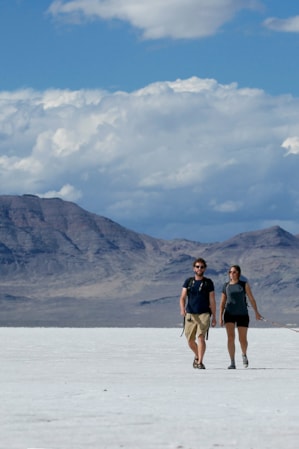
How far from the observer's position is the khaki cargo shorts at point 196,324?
1530 cm

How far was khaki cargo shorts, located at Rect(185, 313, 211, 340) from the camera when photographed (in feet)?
50.2

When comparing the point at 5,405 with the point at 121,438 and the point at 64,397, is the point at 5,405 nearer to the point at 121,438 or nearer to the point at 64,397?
the point at 64,397

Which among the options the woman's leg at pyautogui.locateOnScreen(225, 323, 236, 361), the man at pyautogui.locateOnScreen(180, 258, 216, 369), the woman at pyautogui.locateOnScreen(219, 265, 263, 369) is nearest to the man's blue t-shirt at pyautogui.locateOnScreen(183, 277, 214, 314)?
the man at pyautogui.locateOnScreen(180, 258, 216, 369)

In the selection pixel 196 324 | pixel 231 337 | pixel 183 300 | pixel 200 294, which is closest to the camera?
pixel 183 300

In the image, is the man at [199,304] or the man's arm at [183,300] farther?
the man at [199,304]

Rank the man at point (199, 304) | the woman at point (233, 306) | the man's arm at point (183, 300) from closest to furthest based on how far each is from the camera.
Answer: the man's arm at point (183, 300), the man at point (199, 304), the woman at point (233, 306)

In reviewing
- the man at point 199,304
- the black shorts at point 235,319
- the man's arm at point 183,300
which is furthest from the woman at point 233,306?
the man's arm at point 183,300

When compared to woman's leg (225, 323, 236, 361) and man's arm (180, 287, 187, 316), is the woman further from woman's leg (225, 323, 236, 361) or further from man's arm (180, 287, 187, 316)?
man's arm (180, 287, 187, 316)

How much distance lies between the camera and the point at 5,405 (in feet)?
32.8

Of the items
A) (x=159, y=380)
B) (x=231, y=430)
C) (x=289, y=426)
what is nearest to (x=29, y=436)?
(x=231, y=430)

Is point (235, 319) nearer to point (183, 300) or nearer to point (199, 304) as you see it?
point (199, 304)

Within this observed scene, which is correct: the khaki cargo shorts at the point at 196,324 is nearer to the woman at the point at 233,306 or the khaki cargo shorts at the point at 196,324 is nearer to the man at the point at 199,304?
the man at the point at 199,304

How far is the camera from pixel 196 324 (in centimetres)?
1545

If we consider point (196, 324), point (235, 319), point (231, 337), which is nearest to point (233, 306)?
point (235, 319)
